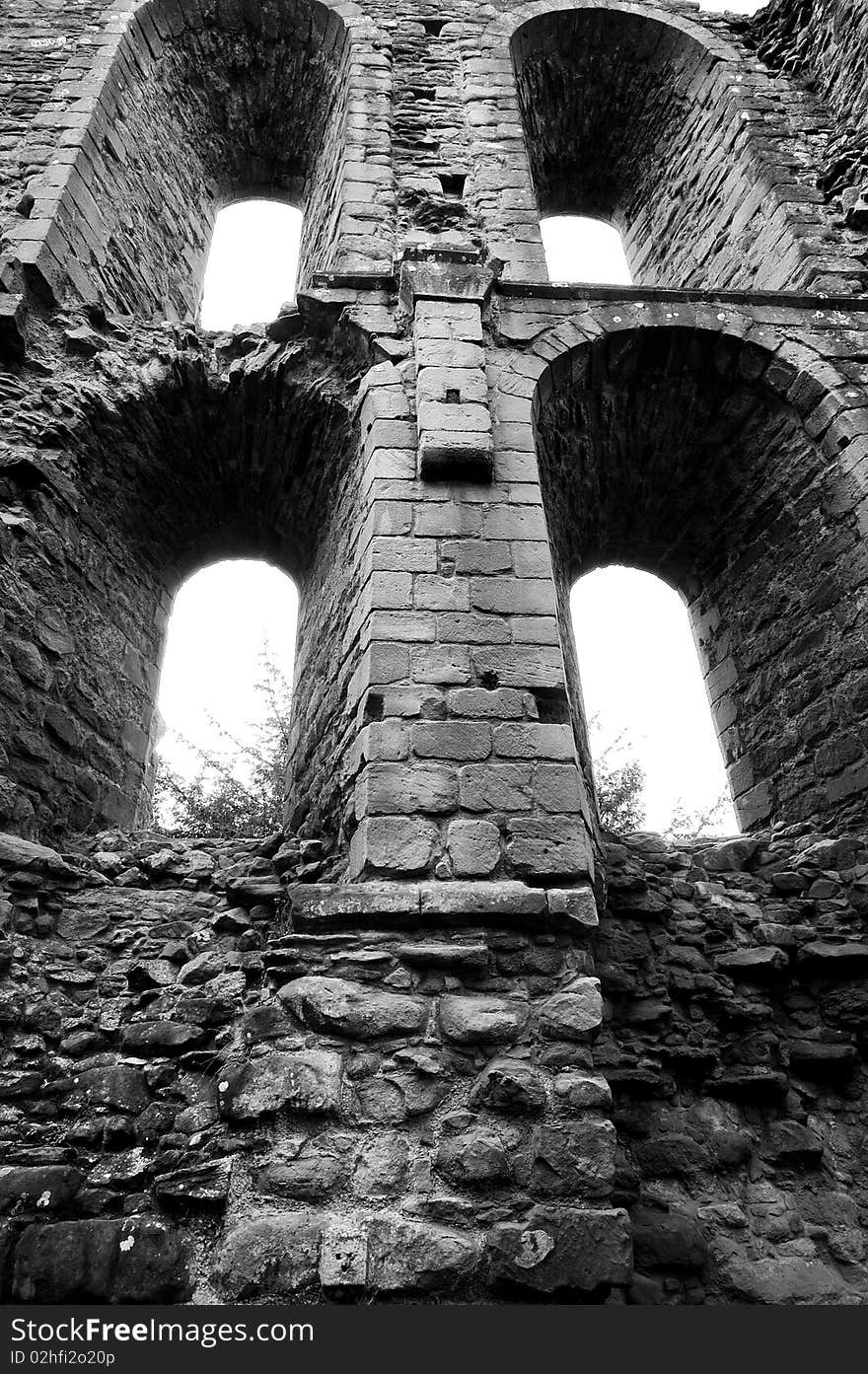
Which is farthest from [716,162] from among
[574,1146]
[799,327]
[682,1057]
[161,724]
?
[574,1146]

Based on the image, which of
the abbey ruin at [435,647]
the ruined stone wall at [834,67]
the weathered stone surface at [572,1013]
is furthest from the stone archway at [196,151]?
the weathered stone surface at [572,1013]

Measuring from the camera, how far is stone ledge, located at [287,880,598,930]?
2857 mm

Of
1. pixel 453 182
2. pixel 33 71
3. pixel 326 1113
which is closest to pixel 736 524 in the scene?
pixel 453 182

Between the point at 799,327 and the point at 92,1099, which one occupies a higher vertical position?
the point at 799,327

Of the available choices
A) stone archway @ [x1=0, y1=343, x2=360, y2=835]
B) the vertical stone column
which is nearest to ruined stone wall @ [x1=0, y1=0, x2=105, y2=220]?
stone archway @ [x1=0, y1=343, x2=360, y2=835]

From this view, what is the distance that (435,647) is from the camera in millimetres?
3529

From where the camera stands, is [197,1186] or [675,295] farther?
[675,295]

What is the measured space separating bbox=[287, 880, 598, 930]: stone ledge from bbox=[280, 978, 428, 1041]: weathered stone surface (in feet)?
0.73

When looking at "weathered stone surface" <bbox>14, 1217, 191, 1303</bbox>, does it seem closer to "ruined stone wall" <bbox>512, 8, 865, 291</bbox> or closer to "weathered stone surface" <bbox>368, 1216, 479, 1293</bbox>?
"weathered stone surface" <bbox>368, 1216, 479, 1293</bbox>

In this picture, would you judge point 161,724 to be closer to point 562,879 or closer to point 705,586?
point 562,879

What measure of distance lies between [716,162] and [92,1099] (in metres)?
7.96

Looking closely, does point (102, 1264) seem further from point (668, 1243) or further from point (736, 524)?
point (736, 524)

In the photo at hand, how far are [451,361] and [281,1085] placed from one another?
140 inches

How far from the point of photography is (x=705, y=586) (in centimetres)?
590
